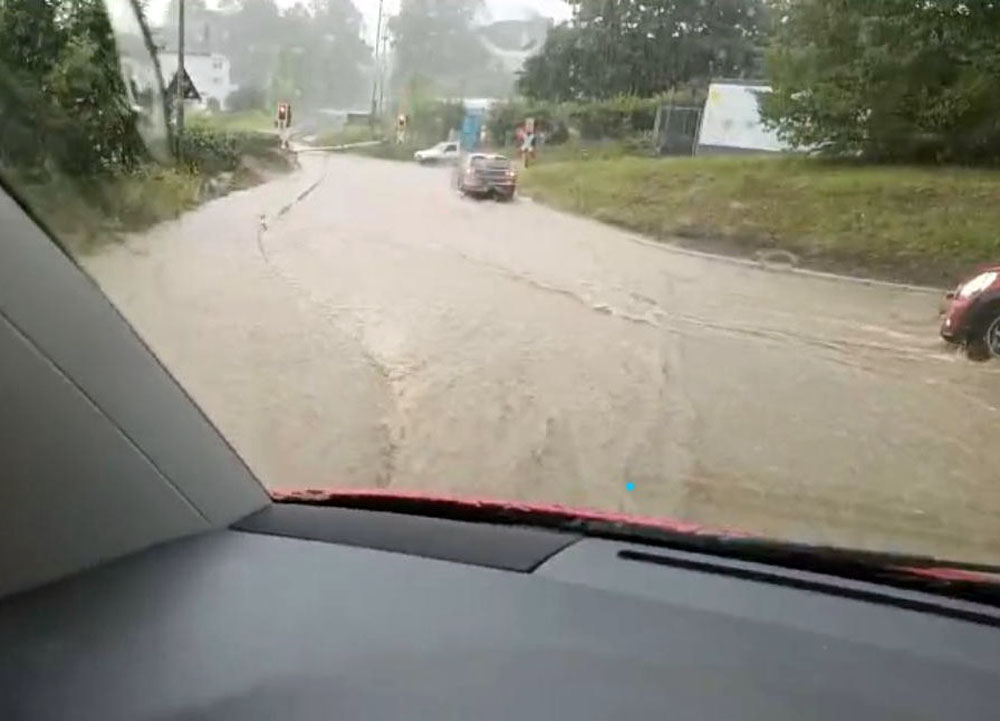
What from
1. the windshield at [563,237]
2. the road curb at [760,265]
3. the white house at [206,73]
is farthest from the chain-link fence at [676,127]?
the white house at [206,73]

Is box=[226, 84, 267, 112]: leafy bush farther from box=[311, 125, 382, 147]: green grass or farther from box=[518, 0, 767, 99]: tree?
box=[518, 0, 767, 99]: tree

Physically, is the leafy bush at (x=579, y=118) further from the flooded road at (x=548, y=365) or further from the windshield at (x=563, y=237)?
the flooded road at (x=548, y=365)

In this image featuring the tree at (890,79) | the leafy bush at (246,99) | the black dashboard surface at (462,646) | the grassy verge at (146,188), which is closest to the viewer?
the black dashboard surface at (462,646)

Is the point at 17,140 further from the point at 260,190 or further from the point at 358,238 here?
the point at 358,238

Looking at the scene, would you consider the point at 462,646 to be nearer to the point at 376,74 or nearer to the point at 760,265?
the point at 760,265

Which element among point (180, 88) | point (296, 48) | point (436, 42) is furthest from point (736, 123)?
point (180, 88)

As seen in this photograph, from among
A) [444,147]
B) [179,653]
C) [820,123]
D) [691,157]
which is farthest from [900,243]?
[179,653]
